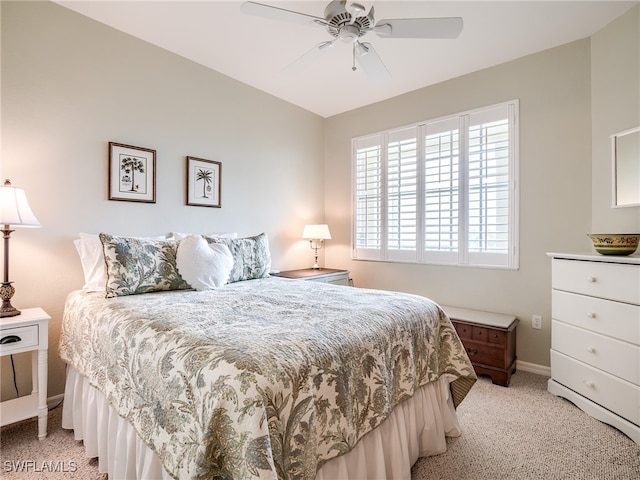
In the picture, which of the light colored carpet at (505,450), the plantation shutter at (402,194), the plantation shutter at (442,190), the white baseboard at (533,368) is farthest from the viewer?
the plantation shutter at (402,194)

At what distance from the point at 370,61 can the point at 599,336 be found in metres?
2.34

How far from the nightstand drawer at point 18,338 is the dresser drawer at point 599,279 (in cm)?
339

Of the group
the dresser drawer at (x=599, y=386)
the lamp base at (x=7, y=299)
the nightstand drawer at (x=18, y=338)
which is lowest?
the dresser drawer at (x=599, y=386)

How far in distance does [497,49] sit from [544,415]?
2.84m

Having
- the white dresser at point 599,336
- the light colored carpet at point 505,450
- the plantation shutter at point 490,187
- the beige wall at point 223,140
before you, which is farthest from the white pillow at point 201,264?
the white dresser at point 599,336

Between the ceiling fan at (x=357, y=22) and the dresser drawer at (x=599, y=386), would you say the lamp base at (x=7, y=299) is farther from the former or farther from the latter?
the dresser drawer at (x=599, y=386)

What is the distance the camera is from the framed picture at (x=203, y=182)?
2859mm

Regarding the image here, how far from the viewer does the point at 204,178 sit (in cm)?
296

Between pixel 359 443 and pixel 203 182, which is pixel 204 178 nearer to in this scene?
pixel 203 182

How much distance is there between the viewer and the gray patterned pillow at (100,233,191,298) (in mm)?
1880

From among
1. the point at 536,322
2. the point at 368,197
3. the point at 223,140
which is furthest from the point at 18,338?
the point at 536,322

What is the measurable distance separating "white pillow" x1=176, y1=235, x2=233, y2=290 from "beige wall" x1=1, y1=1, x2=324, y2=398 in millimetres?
658

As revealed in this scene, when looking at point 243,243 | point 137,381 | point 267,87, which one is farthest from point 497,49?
point 137,381

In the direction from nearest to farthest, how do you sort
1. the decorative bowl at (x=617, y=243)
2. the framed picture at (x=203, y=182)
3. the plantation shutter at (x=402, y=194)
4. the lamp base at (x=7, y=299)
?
the lamp base at (x=7, y=299) < the decorative bowl at (x=617, y=243) < the framed picture at (x=203, y=182) < the plantation shutter at (x=402, y=194)
